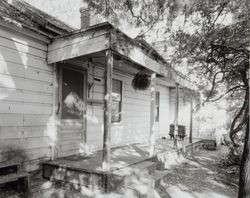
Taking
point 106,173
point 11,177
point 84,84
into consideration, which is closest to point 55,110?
point 84,84

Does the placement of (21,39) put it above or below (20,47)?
above

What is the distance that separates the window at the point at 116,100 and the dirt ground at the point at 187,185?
255 cm

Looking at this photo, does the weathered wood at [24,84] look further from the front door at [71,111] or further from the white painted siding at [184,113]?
the white painted siding at [184,113]

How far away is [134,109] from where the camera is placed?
8.98 metres

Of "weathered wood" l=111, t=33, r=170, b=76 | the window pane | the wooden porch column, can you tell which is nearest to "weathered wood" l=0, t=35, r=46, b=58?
the wooden porch column

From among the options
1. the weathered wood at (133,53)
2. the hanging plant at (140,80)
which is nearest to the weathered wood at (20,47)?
the weathered wood at (133,53)

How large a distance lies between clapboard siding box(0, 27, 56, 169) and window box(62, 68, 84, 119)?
0.43 m

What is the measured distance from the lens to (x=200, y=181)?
225 inches

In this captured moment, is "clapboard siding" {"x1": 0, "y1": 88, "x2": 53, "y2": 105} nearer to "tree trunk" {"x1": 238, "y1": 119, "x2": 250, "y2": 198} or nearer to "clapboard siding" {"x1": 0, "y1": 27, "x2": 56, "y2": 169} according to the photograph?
"clapboard siding" {"x1": 0, "y1": 27, "x2": 56, "y2": 169}

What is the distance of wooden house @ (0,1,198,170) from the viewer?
14.1 ft

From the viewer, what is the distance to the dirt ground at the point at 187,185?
13.7 feet

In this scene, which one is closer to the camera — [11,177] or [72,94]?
[11,177]

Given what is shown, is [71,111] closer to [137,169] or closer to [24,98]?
[24,98]

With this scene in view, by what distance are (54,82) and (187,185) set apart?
4045 mm
